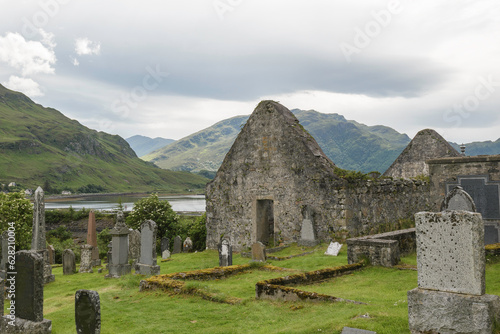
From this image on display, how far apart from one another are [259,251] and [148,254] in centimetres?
387

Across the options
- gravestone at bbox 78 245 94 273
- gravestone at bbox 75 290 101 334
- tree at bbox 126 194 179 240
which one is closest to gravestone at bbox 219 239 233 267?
gravestone at bbox 78 245 94 273

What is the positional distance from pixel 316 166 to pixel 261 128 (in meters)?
3.39

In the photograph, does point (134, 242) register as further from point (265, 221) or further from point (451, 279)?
point (451, 279)

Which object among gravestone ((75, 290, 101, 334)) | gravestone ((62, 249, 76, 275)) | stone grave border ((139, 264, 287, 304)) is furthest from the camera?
gravestone ((62, 249, 76, 275))

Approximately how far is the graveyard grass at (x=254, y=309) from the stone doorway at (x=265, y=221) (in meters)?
7.19

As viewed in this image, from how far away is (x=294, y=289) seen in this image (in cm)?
796

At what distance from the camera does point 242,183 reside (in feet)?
63.0

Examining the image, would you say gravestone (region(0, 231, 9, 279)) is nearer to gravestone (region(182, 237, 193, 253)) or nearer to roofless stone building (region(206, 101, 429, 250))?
roofless stone building (region(206, 101, 429, 250))

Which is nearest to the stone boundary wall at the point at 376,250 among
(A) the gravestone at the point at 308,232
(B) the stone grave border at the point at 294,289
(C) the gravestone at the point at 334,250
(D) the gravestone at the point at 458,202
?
(B) the stone grave border at the point at 294,289

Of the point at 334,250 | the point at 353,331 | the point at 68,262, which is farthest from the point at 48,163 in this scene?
the point at 353,331

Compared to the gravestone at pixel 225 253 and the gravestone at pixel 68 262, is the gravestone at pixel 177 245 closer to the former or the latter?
the gravestone at pixel 68 262

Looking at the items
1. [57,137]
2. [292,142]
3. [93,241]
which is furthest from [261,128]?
[57,137]

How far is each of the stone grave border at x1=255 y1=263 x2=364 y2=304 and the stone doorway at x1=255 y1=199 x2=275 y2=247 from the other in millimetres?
8633

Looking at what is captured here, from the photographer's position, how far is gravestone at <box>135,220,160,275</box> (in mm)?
14047
